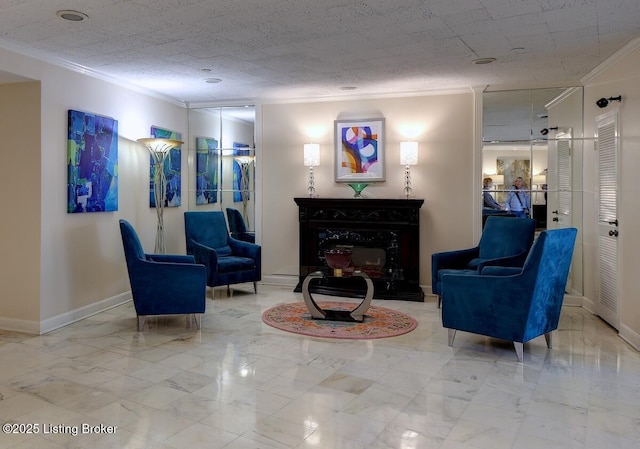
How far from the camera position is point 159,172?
19.6 ft

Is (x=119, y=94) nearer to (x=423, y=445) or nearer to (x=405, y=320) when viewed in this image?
(x=405, y=320)

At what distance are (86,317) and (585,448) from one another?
14.8ft

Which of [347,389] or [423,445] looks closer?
[423,445]

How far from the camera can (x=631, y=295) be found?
420 centimetres

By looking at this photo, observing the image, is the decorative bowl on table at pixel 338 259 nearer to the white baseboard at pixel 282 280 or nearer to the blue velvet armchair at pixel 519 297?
the blue velvet armchair at pixel 519 297

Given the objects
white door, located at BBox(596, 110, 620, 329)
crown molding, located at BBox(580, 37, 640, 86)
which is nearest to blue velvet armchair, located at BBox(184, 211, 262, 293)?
white door, located at BBox(596, 110, 620, 329)

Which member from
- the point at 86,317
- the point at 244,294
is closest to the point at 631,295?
the point at 244,294

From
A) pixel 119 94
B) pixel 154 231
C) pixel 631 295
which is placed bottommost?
pixel 631 295

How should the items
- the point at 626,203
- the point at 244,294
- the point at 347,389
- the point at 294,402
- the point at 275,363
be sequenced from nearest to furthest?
the point at 294,402 < the point at 347,389 < the point at 275,363 < the point at 626,203 < the point at 244,294

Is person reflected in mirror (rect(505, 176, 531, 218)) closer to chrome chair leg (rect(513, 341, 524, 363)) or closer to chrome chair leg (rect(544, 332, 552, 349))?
chrome chair leg (rect(544, 332, 552, 349))

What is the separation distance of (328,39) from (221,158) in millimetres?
3266

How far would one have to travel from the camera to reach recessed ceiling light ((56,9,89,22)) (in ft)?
11.3

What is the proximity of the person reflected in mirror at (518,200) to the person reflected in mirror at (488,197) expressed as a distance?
115 mm

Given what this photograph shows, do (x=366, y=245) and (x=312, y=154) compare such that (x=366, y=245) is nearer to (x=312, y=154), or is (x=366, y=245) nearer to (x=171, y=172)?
(x=312, y=154)
